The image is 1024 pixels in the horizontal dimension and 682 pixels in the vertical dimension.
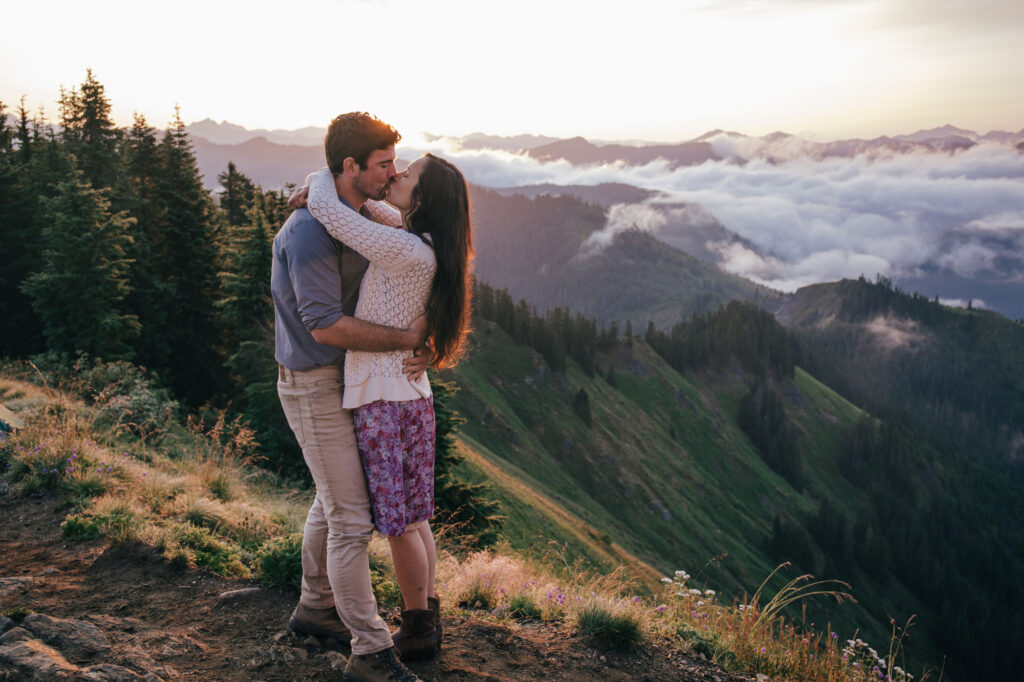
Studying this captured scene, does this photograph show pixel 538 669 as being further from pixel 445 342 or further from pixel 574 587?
pixel 445 342

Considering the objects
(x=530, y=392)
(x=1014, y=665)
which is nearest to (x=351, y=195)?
(x=530, y=392)

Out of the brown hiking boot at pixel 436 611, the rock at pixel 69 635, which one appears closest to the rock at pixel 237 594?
the rock at pixel 69 635

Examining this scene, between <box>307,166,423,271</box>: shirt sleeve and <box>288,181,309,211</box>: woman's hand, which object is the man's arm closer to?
<box>307,166,423,271</box>: shirt sleeve

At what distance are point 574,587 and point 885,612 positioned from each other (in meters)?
133

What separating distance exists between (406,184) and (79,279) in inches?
1218

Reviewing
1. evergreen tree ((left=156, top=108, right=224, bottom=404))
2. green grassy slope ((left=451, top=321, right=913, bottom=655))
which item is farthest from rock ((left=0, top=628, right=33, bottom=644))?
evergreen tree ((left=156, top=108, right=224, bottom=404))

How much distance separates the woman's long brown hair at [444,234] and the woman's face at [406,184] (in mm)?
29

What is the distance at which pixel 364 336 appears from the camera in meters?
3.88

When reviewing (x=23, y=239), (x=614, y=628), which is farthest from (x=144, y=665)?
(x=23, y=239)

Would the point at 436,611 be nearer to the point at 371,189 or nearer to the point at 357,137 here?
the point at 371,189

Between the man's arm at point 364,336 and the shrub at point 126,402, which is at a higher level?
the man's arm at point 364,336

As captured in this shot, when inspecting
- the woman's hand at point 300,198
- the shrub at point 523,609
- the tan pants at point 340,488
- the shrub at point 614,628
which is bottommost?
the shrub at point 523,609

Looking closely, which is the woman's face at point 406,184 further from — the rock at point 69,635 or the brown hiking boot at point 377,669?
the rock at point 69,635

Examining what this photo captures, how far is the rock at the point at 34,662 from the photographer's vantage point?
363 cm
